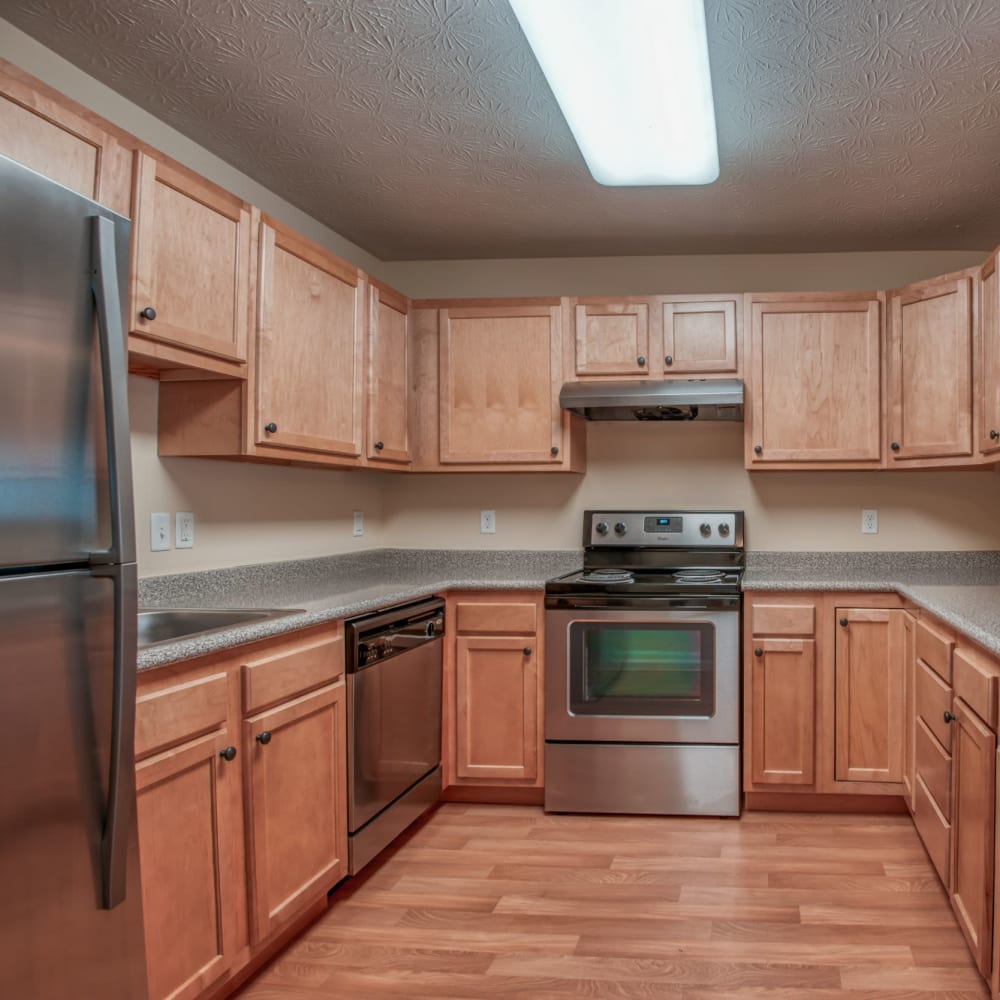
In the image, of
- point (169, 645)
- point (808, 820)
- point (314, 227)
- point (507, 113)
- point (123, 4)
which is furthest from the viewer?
point (314, 227)

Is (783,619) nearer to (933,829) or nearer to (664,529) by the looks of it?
(664,529)

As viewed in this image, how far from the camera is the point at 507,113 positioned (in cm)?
270

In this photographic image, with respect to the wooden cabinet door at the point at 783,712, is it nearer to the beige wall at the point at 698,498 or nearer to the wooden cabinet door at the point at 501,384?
the beige wall at the point at 698,498

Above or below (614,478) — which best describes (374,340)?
above

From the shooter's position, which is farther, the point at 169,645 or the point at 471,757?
the point at 471,757

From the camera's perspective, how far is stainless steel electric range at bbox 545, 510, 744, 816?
3.48 m

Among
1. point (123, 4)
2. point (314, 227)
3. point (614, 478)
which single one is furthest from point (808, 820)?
point (123, 4)

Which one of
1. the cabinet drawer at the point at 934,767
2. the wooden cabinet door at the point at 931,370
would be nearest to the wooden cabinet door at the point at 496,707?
the cabinet drawer at the point at 934,767

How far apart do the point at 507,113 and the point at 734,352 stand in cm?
154

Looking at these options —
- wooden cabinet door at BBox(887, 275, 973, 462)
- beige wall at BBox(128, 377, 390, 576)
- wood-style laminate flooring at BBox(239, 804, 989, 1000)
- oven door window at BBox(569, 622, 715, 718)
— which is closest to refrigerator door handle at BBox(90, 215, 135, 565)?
beige wall at BBox(128, 377, 390, 576)

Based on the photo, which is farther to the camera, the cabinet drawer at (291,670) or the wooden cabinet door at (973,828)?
the cabinet drawer at (291,670)

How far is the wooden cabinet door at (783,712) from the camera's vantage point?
3498mm

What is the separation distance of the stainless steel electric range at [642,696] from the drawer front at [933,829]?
2.12 feet

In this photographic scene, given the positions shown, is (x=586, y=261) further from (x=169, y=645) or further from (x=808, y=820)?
(x=169, y=645)
